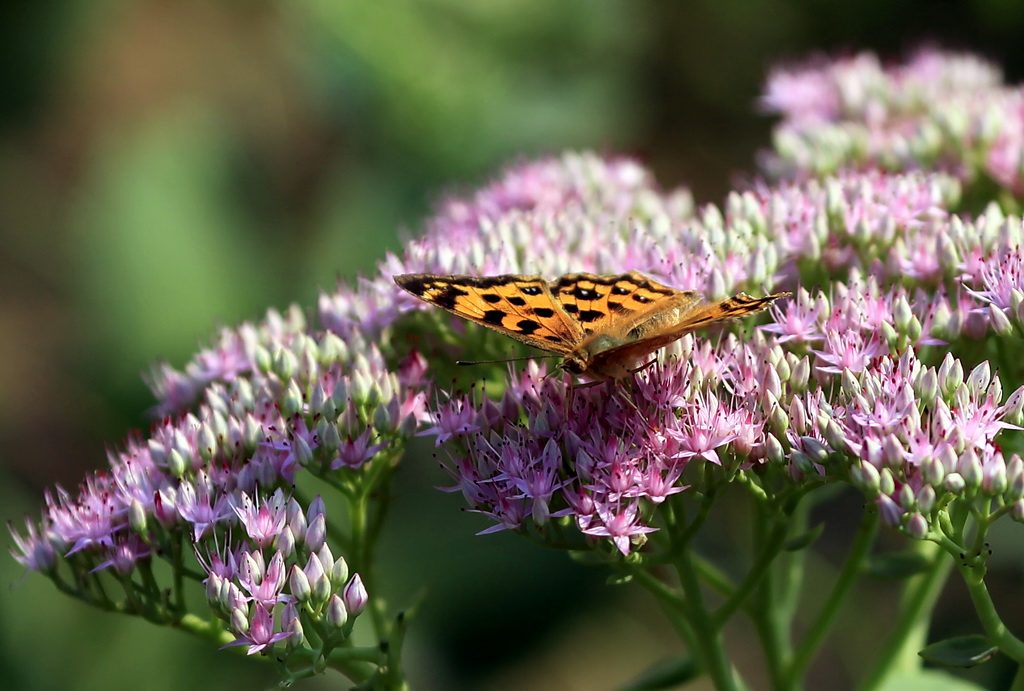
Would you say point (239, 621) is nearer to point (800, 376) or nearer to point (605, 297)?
point (605, 297)

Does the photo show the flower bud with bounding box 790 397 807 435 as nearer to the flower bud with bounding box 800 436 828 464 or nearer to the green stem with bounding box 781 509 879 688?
the flower bud with bounding box 800 436 828 464

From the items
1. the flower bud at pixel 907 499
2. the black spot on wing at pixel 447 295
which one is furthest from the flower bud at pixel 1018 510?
the black spot on wing at pixel 447 295

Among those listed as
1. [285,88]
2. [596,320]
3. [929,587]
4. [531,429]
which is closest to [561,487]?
[531,429]

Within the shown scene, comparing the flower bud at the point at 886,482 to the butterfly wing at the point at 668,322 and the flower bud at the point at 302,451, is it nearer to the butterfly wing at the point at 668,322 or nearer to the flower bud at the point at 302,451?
the butterfly wing at the point at 668,322

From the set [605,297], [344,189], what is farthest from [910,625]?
[344,189]

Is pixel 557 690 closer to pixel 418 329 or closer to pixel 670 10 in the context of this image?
pixel 418 329

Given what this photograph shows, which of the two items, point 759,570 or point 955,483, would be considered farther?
point 759,570
